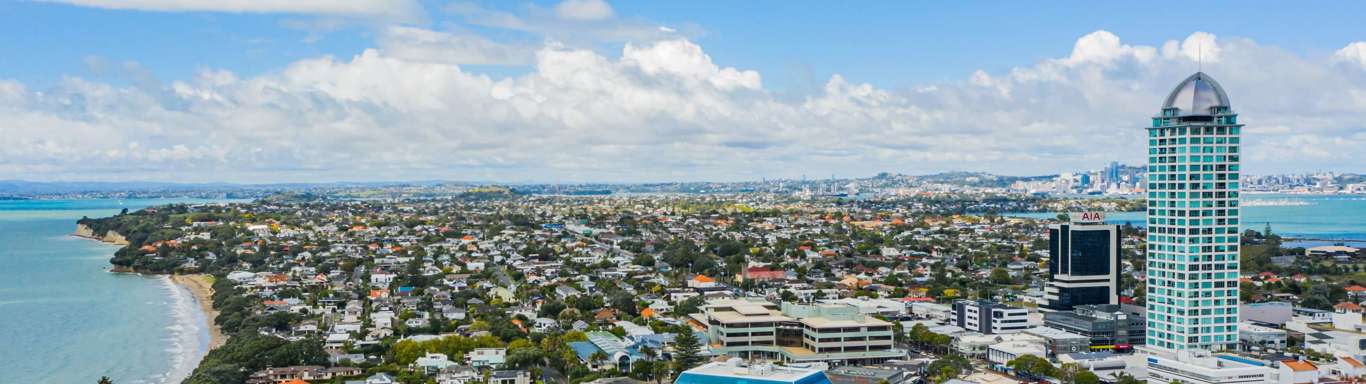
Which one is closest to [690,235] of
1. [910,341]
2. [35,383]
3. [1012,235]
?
[1012,235]

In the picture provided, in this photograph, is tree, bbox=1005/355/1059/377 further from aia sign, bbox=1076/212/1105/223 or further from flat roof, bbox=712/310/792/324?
aia sign, bbox=1076/212/1105/223

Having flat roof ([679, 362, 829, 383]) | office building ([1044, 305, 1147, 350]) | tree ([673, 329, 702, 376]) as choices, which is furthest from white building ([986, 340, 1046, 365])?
flat roof ([679, 362, 829, 383])

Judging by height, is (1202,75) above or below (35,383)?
above

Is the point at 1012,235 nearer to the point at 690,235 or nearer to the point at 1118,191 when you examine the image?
the point at 690,235

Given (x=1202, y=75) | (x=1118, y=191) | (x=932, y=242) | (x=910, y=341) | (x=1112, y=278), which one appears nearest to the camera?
(x=1202, y=75)

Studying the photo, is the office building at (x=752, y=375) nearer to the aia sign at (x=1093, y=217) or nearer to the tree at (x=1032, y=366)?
the tree at (x=1032, y=366)

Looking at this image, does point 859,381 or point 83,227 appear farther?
point 83,227
